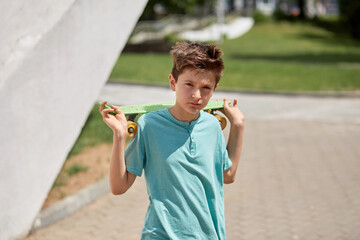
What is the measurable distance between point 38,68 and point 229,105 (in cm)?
281

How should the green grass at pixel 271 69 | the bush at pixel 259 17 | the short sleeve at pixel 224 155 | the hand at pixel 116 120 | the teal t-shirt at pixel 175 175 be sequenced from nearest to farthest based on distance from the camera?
the hand at pixel 116 120 < the teal t-shirt at pixel 175 175 < the short sleeve at pixel 224 155 < the green grass at pixel 271 69 < the bush at pixel 259 17

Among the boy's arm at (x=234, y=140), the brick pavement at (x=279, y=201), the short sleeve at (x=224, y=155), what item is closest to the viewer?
the short sleeve at (x=224, y=155)

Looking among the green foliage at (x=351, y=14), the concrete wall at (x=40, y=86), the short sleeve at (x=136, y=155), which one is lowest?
the green foliage at (x=351, y=14)

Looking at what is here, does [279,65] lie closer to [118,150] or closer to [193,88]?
[193,88]

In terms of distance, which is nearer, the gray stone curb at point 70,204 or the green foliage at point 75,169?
the gray stone curb at point 70,204

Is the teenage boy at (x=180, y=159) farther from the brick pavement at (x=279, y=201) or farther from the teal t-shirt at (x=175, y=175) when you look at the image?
the brick pavement at (x=279, y=201)

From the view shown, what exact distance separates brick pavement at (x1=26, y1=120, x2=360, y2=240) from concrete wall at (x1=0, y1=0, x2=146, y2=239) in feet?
2.02

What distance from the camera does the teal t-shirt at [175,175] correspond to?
2482 mm

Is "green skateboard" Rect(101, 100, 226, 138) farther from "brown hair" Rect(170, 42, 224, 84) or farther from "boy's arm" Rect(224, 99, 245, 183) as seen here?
"brown hair" Rect(170, 42, 224, 84)

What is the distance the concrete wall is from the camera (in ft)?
16.0

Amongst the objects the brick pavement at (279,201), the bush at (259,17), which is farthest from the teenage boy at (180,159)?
the bush at (259,17)

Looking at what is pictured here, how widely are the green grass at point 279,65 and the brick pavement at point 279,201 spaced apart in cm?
689

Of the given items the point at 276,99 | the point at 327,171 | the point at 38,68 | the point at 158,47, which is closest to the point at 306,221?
the point at 327,171

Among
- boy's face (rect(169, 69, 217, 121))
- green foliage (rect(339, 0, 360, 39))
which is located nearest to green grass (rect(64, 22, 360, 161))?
green foliage (rect(339, 0, 360, 39))
